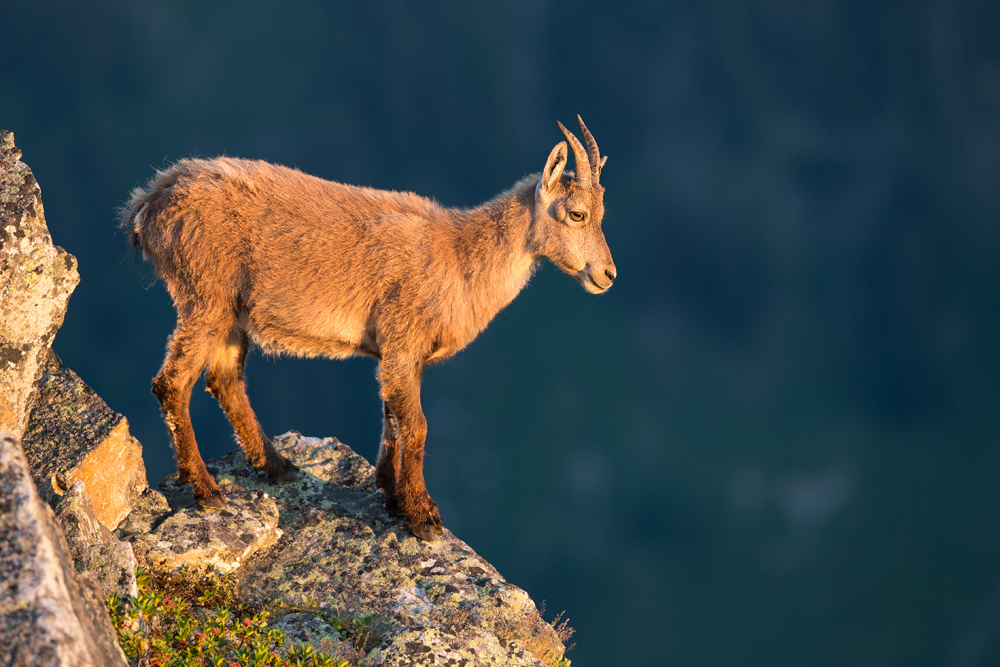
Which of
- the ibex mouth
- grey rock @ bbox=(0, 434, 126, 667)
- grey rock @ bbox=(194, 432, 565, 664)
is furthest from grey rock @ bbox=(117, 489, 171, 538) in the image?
the ibex mouth

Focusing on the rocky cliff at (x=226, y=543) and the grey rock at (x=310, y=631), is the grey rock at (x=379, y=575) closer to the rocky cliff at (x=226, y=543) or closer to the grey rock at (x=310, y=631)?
the rocky cliff at (x=226, y=543)

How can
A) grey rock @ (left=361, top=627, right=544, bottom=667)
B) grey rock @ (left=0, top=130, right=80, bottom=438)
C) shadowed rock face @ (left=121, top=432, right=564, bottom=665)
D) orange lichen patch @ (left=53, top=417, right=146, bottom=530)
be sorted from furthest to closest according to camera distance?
orange lichen patch @ (left=53, top=417, right=146, bottom=530)
grey rock @ (left=0, top=130, right=80, bottom=438)
shadowed rock face @ (left=121, top=432, right=564, bottom=665)
grey rock @ (left=361, top=627, right=544, bottom=667)

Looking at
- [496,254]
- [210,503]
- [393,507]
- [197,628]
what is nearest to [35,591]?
[197,628]

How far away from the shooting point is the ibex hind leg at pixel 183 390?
302 inches

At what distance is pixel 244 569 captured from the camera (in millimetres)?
7297

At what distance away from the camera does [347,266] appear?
7914 millimetres

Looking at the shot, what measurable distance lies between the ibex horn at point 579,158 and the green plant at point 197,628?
16.0 feet

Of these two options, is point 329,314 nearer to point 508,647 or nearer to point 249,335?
point 249,335

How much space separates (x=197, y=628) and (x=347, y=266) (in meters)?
3.50

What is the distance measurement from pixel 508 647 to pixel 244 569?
247cm

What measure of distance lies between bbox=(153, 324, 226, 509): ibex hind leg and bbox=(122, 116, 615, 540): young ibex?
0.03ft

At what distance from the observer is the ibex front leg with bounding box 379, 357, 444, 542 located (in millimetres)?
7809

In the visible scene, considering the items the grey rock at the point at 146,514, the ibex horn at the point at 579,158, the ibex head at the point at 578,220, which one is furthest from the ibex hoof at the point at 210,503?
the ibex horn at the point at 579,158

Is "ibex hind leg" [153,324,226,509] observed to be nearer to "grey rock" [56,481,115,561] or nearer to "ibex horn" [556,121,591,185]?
"grey rock" [56,481,115,561]
